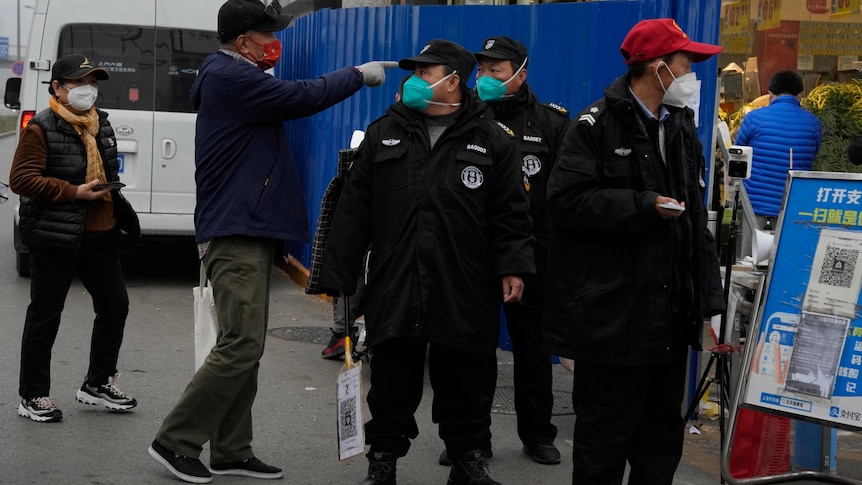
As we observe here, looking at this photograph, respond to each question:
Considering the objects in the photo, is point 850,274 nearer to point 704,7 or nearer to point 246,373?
point 704,7

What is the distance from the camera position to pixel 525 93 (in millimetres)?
6176

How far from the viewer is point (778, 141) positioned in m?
9.30

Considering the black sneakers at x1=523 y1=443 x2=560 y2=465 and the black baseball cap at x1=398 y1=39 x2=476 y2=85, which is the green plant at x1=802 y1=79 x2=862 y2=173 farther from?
the black baseball cap at x1=398 y1=39 x2=476 y2=85

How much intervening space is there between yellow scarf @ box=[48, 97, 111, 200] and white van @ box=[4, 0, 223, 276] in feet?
13.7

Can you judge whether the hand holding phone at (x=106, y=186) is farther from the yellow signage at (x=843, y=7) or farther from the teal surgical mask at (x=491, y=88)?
the yellow signage at (x=843, y=7)

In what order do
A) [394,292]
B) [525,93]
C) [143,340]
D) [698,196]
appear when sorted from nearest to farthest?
[698,196] → [394,292] → [525,93] → [143,340]

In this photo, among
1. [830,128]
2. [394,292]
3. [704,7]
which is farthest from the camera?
[830,128]

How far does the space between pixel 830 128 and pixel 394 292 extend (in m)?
5.55

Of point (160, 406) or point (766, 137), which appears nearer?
point (160, 406)

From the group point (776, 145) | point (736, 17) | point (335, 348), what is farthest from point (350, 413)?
point (736, 17)

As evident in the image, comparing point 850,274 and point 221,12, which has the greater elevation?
point 221,12

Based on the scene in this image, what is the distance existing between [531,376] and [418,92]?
5.53 feet

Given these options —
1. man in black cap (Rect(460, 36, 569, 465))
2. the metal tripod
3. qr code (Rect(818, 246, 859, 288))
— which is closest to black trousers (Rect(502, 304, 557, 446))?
man in black cap (Rect(460, 36, 569, 465))

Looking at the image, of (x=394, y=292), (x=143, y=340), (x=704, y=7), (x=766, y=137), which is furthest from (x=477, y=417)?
(x=766, y=137)
